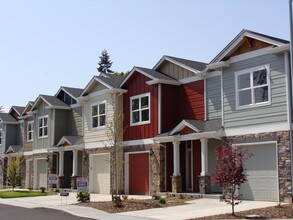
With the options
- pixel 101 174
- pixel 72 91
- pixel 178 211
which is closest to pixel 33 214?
pixel 178 211

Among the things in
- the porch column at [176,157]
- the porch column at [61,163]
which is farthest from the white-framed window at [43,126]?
the porch column at [176,157]

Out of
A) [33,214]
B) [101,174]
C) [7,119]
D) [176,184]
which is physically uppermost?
[7,119]

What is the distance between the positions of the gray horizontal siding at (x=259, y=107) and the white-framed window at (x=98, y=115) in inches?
411

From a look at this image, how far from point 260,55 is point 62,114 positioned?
766 inches

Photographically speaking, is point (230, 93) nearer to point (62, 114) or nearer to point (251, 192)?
point (251, 192)

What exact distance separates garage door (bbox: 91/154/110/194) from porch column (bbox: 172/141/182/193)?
6.19 meters

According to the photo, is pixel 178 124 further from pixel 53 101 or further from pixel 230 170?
pixel 53 101

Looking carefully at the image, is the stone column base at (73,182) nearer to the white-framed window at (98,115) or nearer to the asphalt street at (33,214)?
the white-framed window at (98,115)

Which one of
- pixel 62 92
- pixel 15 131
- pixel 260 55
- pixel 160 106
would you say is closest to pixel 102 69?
pixel 15 131

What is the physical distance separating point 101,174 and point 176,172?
25.0 ft

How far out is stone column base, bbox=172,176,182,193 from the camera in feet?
78.3

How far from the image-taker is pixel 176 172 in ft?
79.5

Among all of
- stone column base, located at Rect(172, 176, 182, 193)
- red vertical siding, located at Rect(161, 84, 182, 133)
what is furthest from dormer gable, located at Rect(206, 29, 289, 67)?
stone column base, located at Rect(172, 176, 182, 193)

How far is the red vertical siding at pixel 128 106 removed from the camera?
85.6 ft
